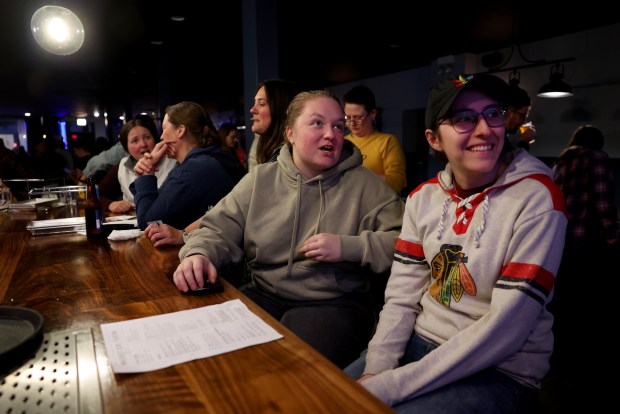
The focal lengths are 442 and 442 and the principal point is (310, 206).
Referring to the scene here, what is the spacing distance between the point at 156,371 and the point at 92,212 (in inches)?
55.3

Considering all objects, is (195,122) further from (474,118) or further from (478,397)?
(478,397)

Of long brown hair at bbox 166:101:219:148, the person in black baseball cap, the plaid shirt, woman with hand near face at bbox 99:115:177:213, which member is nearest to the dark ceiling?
woman with hand near face at bbox 99:115:177:213

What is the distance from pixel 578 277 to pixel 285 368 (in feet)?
10.9

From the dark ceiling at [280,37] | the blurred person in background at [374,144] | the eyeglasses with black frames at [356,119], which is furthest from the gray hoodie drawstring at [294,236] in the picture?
the dark ceiling at [280,37]

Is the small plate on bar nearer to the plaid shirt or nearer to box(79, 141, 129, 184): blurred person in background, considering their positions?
the plaid shirt

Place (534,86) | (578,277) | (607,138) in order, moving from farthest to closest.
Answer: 1. (534,86)
2. (607,138)
3. (578,277)

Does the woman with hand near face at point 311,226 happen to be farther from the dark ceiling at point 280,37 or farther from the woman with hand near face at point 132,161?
the dark ceiling at point 280,37

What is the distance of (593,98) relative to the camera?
7277 millimetres

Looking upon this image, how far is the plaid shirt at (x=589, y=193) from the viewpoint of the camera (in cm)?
339

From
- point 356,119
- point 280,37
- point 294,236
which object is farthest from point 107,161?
point 294,236

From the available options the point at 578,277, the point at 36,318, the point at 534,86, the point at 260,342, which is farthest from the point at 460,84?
the point at 534,86

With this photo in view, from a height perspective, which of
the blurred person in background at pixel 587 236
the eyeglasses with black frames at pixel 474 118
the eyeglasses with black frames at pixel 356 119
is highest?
the eyeglasses with black frames at pixel 356 119

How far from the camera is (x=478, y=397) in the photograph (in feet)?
3.50

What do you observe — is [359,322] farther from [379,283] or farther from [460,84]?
[460,84]
